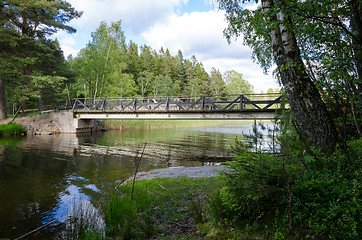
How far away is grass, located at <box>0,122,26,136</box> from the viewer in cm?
1816

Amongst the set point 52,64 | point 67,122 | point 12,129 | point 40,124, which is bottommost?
point 12,129

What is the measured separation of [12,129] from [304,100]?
22438mm

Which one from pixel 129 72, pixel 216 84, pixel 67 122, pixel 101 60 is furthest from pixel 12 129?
pixel 216 84

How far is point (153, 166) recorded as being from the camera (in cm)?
935

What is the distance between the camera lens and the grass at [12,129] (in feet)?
59.6

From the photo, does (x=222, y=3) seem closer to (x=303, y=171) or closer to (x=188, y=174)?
(x=188, y=174)

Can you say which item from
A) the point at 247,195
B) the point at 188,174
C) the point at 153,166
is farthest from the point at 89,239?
the point at 153,166

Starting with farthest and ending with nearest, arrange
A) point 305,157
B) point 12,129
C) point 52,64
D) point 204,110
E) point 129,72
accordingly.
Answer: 1. point 129,72
2. point 52,64
3. point 12,129
4. point 204,110
5. point 305,157

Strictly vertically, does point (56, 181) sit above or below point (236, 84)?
below

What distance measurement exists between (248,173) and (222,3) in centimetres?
714

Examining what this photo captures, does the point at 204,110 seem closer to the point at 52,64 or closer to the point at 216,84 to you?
the point at 52,64

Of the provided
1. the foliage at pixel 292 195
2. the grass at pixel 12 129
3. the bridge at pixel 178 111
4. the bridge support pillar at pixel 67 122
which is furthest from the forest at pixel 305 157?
the bridge support pillar at pixel 67 122

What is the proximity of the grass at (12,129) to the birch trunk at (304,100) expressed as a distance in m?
22.0

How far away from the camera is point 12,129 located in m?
18.5
